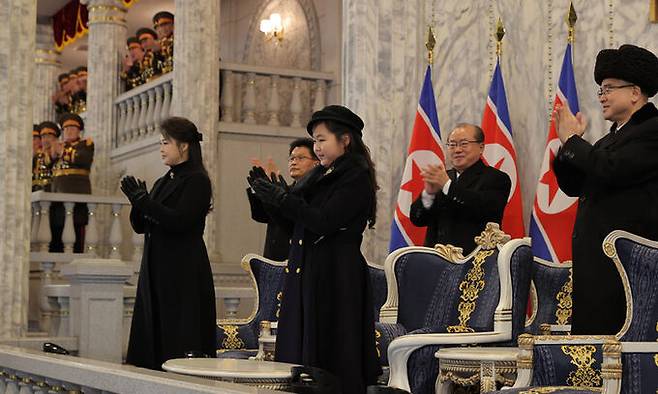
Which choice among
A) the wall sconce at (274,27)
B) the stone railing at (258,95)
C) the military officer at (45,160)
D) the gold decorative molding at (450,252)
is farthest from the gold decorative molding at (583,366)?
the wall sconce at (274,27)

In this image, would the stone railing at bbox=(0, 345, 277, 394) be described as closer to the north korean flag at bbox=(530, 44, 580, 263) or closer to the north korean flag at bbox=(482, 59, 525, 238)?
the north korean flag at bbox=(530, 44, 580, 263)

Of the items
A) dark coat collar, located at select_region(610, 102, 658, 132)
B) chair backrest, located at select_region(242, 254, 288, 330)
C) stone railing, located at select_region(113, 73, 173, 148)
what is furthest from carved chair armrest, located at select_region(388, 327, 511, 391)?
stone railing, located at select_region(113, 73, 173, 148)

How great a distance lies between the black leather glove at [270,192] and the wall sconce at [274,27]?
1121cm

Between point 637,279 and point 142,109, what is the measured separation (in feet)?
37.4

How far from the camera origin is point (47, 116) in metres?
20.5

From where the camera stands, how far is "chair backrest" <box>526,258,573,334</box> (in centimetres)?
532

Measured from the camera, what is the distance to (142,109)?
14.6m

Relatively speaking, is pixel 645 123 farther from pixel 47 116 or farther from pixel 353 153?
pixel 47 116

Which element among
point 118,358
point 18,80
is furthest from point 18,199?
point 118,358

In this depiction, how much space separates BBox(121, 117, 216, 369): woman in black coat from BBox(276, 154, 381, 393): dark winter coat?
0.97 m

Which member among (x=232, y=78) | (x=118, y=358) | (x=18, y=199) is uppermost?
(x=232, y=78)

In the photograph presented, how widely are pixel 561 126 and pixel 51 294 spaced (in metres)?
3.20

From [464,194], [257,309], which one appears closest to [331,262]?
[464,194]

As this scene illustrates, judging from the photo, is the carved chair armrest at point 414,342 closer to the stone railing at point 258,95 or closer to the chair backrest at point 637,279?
the chair backrest at point 637,279
